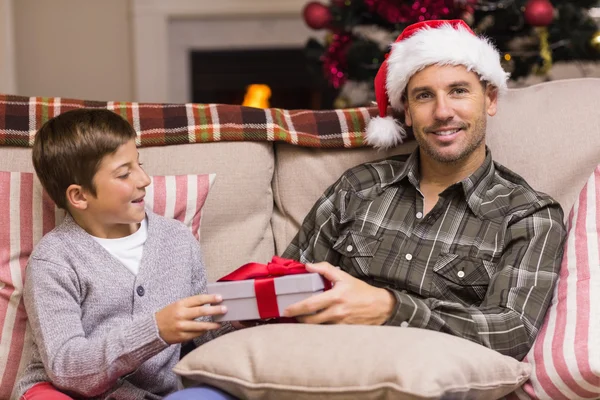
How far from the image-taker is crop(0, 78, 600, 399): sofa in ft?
6.49

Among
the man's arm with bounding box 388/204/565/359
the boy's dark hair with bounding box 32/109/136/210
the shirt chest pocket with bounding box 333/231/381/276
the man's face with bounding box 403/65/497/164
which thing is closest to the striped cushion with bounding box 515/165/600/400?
the man's arm with bounding box 388/204/565/359

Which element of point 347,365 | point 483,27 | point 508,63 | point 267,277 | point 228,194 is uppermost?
point 483,27

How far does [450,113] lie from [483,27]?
1.48 metres

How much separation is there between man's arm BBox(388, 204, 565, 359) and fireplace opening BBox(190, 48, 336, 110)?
9.41 feet

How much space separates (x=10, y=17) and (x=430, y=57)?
9.10ft

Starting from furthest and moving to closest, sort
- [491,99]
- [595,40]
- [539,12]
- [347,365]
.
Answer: [595,40] < [539,12] < [491,99] < [347,365]

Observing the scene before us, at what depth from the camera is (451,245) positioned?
1.83 metres

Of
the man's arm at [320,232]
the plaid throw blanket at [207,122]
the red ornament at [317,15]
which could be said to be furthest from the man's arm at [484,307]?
the red ornament at [317,15]

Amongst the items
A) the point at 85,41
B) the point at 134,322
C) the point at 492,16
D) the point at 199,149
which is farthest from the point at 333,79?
the point at 134,322

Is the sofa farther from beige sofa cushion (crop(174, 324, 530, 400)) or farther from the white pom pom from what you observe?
beige sofa cushion (crop(174, 324, 530, 400))

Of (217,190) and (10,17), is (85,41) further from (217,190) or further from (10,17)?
(217,190)

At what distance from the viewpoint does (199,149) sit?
2.06m

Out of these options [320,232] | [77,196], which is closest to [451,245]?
[320,232]

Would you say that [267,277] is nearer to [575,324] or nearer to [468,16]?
[575,324]
